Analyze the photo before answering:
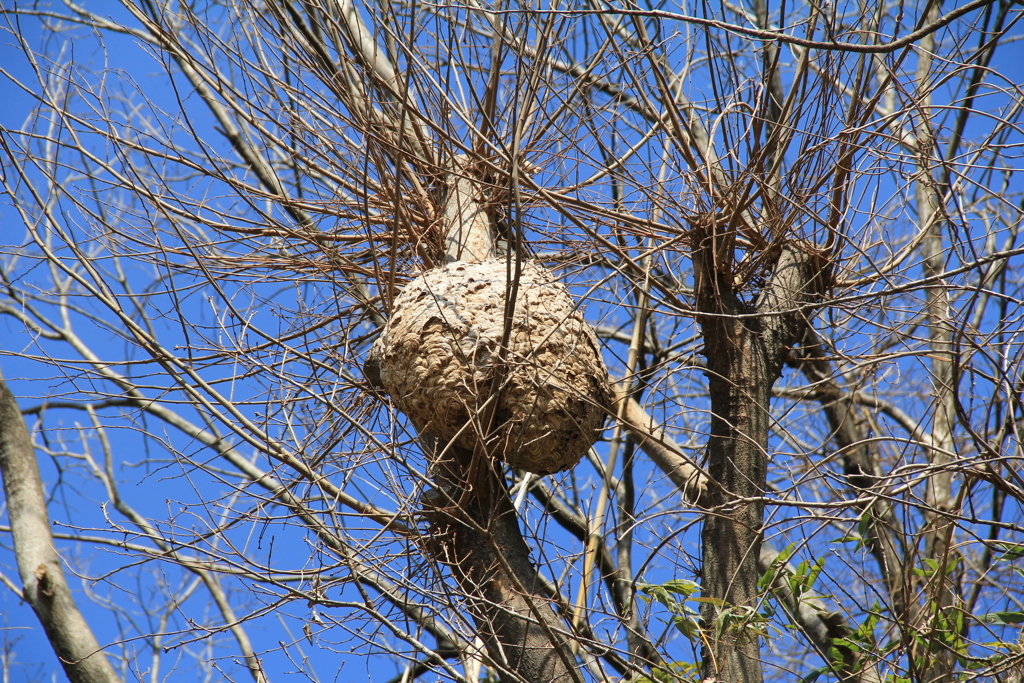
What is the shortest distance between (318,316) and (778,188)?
208 cm

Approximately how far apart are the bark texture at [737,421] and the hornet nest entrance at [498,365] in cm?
62

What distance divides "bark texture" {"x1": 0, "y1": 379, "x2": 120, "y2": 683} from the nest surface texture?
1.77 m

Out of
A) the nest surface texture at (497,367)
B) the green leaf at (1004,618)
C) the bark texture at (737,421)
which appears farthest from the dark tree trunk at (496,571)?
Answer: the green leaf at (1004,618)

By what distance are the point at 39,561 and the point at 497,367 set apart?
7.73 feet

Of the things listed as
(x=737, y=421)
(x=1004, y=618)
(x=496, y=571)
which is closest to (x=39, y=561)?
(x=496, y=571)

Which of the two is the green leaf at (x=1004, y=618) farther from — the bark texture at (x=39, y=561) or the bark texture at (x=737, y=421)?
the bark texture at (x=39, y=561)

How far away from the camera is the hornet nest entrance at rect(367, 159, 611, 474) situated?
261cm

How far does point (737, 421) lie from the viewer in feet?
→ 10.8

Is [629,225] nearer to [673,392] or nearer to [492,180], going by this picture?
[492,180]

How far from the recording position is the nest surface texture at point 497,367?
2613 millimetres

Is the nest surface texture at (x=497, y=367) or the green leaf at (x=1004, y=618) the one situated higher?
the nest surface texture at (x=497, y=367)

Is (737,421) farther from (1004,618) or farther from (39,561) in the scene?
(39,561)

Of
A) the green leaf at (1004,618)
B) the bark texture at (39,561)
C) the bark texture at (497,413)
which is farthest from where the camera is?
the bark texture at (39,561)

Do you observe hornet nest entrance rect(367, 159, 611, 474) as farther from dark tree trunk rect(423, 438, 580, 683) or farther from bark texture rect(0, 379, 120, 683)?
bark texture rect(0, 379, 120, 683)
